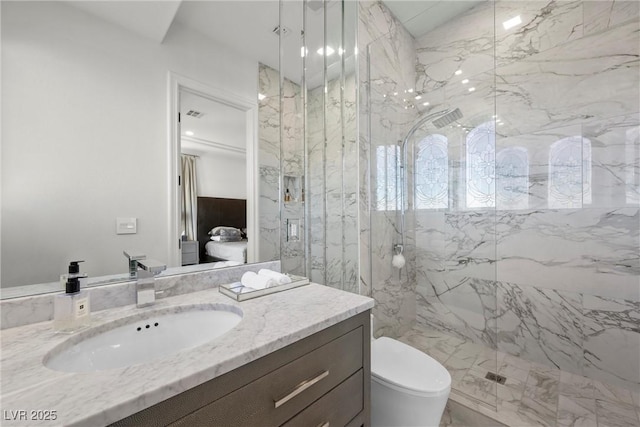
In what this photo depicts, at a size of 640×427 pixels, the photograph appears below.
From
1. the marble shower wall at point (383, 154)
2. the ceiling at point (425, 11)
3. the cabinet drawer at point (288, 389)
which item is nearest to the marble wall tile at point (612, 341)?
the marble shower wall at point (383, 154)

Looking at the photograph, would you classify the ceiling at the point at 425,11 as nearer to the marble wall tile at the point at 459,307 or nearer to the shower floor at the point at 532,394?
the marble wall tile at the point at 459,307

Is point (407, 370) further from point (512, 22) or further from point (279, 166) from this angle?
point (512, 22)

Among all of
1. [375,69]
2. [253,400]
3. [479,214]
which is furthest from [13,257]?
[479,214]

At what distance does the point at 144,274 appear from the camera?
0.92m

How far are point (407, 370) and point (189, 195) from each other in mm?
1271

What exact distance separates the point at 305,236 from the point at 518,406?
1.55m

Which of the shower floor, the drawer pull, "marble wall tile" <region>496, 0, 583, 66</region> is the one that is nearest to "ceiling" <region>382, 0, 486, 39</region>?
"marble wall tile" <region>496, 0, 583, 66</region>

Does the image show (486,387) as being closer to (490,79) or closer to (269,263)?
(269,263)

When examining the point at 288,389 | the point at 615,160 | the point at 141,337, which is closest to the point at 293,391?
the point at 288,389

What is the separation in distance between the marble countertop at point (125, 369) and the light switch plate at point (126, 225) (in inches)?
10.2

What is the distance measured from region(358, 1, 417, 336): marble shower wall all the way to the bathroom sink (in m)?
1.16

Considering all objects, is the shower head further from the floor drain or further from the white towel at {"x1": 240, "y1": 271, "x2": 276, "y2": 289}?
the white towel at {"x1": 240, "y1": 271, "x2": 276, "y2": 289}

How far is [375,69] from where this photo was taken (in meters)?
2.03

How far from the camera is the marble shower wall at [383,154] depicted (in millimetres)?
1937
